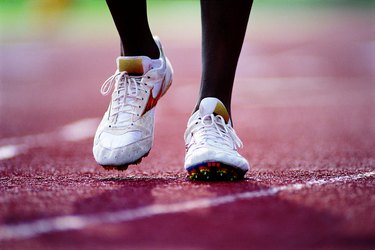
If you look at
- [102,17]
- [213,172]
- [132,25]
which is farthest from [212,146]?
[102,17]

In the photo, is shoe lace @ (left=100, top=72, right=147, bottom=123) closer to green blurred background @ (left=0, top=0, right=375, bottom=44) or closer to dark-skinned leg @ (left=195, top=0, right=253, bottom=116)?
dark-skinned leg @ (left=195, top=0, right=253, bottom=116)

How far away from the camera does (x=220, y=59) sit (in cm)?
249

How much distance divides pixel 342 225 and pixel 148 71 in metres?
1.07

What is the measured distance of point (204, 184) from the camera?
2.37 m

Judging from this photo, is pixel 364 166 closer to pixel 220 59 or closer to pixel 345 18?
pixel 220 59

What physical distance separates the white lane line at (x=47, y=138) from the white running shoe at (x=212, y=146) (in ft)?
4.15

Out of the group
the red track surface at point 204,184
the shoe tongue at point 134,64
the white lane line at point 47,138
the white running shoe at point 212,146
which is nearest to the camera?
the red track surface at point 204,184

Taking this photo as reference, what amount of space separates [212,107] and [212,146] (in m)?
0.15

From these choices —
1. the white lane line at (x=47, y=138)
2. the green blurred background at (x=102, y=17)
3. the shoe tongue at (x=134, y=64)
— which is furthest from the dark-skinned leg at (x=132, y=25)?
the green blurred background at (x=102, y=17)

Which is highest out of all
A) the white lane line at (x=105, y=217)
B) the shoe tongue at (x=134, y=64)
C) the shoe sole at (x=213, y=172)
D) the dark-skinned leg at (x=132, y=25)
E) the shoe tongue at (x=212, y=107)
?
the dark-skinned leg at (x=132, y=25)

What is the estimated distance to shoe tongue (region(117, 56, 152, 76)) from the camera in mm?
2621

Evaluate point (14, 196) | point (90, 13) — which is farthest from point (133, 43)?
point (90, 13)

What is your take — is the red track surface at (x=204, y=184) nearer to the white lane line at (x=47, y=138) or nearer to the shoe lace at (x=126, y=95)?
the white lane line at (x=47, y=138)

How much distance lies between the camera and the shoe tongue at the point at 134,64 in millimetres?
2621
